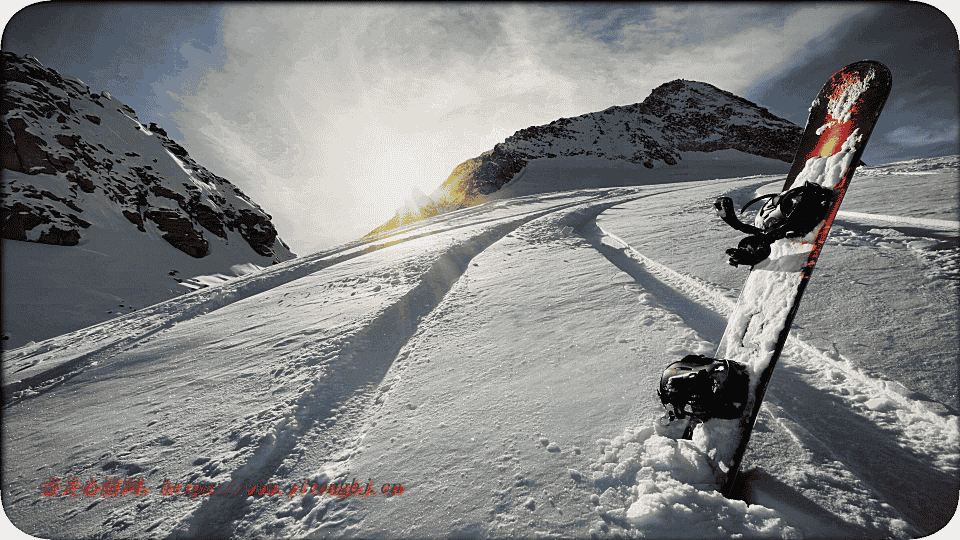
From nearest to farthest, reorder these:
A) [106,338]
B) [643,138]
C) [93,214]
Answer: [106,338] < [93,214] < [643,138]

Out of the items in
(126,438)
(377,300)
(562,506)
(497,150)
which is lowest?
(562,506)

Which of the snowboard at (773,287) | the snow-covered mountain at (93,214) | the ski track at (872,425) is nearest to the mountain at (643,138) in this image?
the snow-covered mountain at (93,214)

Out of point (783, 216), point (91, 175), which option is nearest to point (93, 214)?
point (91, 175)

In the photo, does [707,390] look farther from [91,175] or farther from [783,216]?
[91,175]

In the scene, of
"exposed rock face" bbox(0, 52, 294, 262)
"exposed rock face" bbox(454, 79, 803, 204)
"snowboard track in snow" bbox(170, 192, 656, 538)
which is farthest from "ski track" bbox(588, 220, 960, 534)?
"exposed rock face" bbox(454, 79, 803, 204)

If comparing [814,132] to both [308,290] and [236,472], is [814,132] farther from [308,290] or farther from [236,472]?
[308,290]

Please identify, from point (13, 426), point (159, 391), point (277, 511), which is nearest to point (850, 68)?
point (277, 511)

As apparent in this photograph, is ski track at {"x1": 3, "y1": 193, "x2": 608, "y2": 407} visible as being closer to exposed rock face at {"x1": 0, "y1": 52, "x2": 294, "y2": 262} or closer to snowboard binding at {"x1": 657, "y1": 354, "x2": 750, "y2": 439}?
snowboard binding at {"x1": 657, "y1": 354, "x2": 750, "y2": 439}
